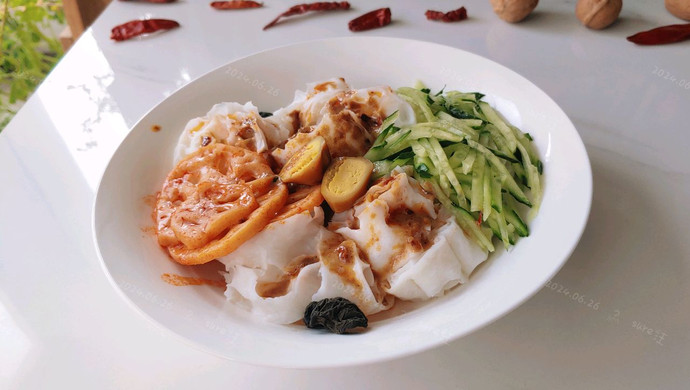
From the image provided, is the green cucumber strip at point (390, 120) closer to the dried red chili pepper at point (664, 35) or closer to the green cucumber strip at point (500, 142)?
the green cucumber strip at point (500, 142)

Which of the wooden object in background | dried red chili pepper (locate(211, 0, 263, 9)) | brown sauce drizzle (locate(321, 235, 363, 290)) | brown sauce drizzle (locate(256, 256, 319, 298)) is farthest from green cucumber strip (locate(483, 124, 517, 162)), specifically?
the wooden object in background

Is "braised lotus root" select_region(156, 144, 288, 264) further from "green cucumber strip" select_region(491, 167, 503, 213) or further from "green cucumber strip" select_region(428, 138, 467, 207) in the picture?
"green cucumber strip" select_region(491, 167, 503, 213)

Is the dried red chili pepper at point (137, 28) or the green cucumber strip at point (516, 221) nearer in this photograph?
the green cucumber strip at point (516, 221)

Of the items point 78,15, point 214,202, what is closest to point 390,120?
point 214,202

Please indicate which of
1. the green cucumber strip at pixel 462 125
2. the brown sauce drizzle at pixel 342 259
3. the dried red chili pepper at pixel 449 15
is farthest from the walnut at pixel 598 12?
the brown sauce drizzle at pixel 342 259

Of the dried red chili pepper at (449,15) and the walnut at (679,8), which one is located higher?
the walnut at (679,8)

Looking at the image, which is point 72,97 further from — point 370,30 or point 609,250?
point 609,250

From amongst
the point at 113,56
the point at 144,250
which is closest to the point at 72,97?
the point at 113,56
